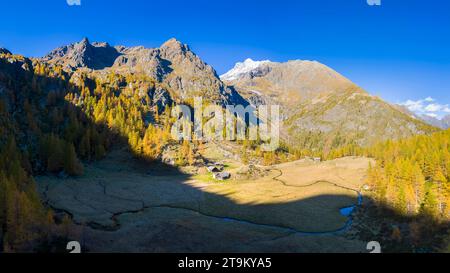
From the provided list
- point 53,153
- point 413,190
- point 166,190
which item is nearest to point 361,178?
point 413,190

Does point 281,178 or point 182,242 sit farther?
point 281,178

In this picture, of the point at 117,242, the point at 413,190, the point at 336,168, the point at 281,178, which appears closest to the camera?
the point at 117,242

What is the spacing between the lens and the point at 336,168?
16438 cm

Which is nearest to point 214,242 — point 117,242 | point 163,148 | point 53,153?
point 117,242

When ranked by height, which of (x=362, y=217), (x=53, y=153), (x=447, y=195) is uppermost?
(x=53, y=153)

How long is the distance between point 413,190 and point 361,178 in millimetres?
50185

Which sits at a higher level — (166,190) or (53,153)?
(53,153)

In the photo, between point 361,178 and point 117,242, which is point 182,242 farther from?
point 361,178
